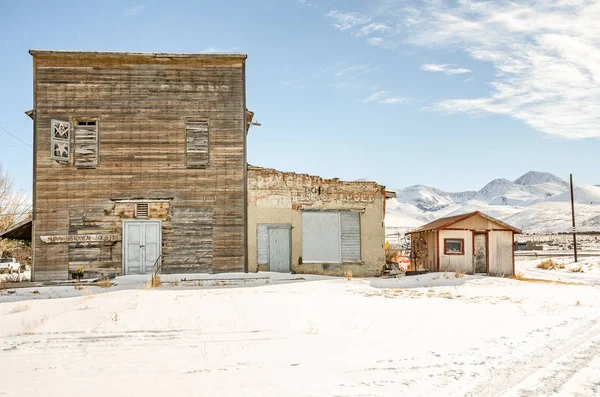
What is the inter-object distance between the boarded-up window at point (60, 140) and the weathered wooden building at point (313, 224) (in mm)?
6987

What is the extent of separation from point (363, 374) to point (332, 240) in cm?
1506

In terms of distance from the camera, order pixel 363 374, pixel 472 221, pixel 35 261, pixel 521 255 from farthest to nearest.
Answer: pixel 521 255 → pixel 472 221 → pixel 35 261 → pixel 363 374

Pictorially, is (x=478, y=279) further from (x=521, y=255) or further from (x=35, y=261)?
(x=521, y=255)

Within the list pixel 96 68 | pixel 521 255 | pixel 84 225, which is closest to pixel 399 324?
pixel 84 225

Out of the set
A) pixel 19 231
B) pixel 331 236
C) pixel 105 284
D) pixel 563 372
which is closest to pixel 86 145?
pixel 19 231

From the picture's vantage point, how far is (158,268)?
20891 millimetres

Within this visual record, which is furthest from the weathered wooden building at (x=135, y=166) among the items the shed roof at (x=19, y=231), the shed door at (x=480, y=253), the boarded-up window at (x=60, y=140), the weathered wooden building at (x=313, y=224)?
the shed door at (x=480, y=253)

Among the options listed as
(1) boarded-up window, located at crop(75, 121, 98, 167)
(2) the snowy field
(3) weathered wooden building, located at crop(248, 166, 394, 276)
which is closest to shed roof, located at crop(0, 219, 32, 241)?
(1) boarded-up window, located at crop(75, 121, 98, 167)

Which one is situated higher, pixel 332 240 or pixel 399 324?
pixel 332 240

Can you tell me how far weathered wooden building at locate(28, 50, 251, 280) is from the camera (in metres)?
20.9

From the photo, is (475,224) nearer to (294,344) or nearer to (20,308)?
(294,344)

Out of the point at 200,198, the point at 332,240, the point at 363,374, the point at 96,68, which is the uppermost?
the point at 96,68

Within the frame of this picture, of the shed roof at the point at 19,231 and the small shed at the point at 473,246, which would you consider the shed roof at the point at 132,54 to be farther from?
the small shed at the point at 473,246

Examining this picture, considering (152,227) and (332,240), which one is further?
(332,240)
